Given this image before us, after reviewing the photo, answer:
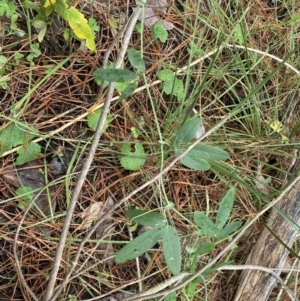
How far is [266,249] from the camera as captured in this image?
1539 mm

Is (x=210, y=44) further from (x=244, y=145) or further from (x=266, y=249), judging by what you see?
(x=266, y=249)

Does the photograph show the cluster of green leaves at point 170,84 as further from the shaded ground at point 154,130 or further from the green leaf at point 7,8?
the green leaf at point 7,8

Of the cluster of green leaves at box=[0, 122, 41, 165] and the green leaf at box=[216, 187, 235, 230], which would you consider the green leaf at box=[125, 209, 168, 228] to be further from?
the cluster of green leaves at box=[0, 122, 41, 165]

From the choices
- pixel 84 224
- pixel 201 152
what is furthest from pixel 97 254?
pixel 201 152

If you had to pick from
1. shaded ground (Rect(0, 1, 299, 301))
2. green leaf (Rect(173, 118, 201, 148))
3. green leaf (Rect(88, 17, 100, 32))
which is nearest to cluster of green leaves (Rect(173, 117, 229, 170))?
green leaf (Rect(173, 118, 201, 148))

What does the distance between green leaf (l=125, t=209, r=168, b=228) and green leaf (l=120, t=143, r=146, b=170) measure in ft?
0.82

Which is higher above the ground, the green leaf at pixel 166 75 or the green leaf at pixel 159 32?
the green leaf at pixel 159 32

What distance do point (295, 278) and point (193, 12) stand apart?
106cm

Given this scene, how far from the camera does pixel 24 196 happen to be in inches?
53.6

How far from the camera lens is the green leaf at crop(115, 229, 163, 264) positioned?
1147 mm

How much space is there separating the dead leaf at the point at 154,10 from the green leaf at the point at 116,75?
0.51 metres

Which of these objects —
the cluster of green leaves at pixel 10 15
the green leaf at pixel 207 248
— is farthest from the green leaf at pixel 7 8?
the green leaf at pixel 207 248

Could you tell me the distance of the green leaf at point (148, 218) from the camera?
3.91 ft

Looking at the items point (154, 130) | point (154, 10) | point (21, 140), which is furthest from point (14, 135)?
point (154, 10)
